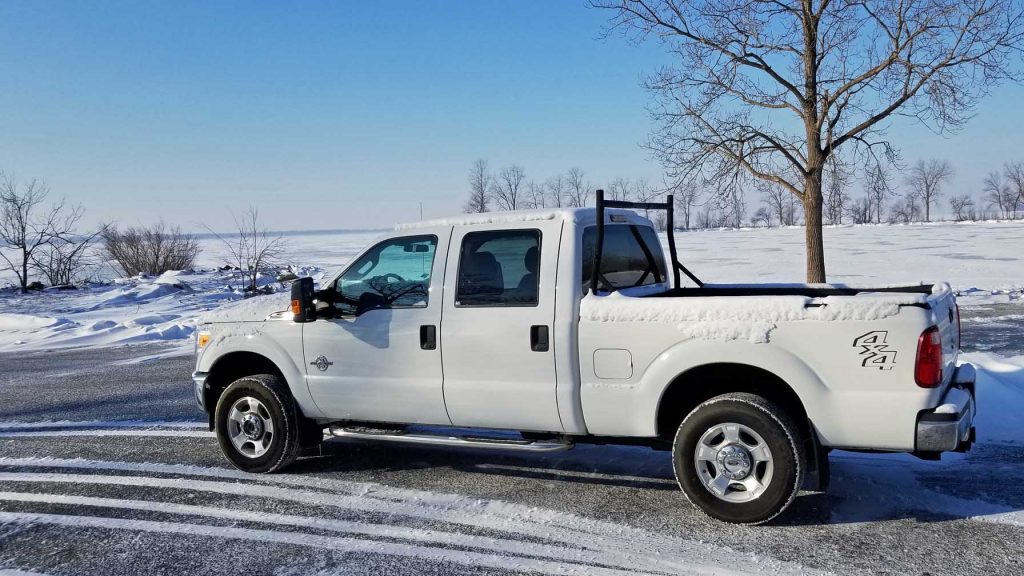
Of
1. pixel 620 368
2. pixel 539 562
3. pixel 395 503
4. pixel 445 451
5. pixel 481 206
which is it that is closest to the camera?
pixel 539 562

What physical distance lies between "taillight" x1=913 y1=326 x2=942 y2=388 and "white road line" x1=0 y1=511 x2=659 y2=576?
1575 millimetres

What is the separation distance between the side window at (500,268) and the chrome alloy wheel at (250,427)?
6.06ft

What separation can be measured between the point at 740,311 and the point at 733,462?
885mm

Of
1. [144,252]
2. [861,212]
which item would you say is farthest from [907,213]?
[144,252]

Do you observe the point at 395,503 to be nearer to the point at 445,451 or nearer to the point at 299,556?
the point at 299,556

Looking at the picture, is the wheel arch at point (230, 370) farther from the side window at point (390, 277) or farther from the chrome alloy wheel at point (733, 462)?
the chrome alloy wheel at point (733, 462)

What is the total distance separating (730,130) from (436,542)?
1181 cm

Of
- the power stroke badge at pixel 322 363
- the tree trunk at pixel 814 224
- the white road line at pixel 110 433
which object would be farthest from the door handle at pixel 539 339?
the tree trunk at pixel 814 224

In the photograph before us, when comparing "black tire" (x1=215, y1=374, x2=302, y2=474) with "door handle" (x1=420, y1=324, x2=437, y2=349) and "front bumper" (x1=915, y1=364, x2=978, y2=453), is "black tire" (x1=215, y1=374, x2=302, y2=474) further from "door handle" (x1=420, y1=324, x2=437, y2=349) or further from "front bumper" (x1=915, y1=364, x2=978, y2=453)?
"front bumper" (x1=915, y1=364, x2=978, y2=453)

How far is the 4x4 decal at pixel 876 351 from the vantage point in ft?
13.5

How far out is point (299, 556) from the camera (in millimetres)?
4258

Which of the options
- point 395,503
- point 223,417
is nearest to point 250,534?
point 395,503

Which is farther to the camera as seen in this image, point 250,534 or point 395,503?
point 395,503

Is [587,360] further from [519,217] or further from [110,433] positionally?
[110,433]
